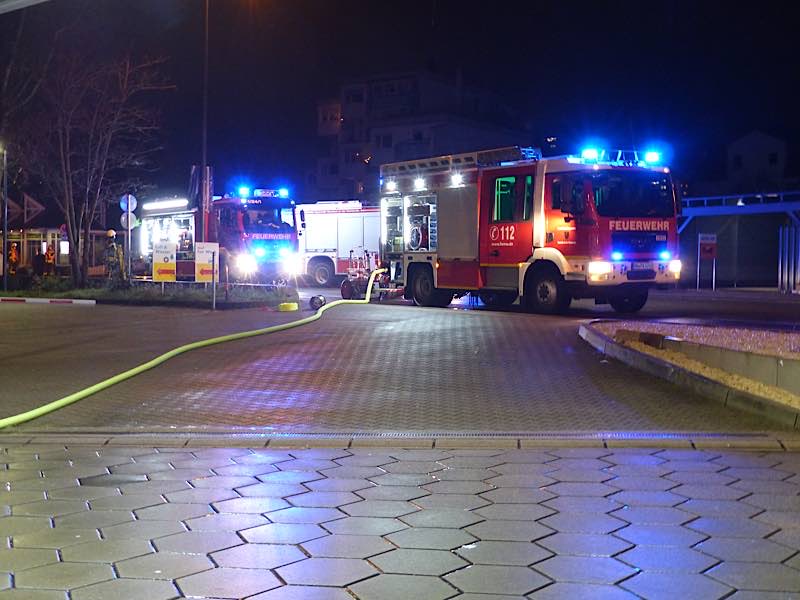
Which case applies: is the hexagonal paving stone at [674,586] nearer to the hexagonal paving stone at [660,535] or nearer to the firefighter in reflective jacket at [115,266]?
the hexagonal paving stone at [660,535]

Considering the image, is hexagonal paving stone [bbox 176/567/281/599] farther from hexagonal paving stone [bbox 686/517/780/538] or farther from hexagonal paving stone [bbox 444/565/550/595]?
hexagonal paving stone [bbox 686/517/780/538]

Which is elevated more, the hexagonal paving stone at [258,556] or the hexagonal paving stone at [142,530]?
the hexagonal paving stone at [258,556]

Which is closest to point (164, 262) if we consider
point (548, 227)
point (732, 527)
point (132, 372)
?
point (548, 227)

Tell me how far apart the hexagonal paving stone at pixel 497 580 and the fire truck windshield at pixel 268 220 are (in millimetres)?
26860

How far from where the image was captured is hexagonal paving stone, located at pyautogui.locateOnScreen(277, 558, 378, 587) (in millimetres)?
4242

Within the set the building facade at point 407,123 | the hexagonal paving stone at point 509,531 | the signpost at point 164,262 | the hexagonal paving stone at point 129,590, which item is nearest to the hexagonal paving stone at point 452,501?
the hexagonal paving stone at point 509,531

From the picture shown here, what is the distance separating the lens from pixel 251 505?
5543 mm

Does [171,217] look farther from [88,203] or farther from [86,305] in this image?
[86,305]

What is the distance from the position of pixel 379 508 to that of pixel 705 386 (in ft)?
14.9

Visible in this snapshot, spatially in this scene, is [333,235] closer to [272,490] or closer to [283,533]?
[272,490]

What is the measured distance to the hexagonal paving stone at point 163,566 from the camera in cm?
433

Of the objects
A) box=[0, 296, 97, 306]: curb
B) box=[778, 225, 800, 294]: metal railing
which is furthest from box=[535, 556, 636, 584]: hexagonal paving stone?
box=[778, 225, 800, 294]: metal railing

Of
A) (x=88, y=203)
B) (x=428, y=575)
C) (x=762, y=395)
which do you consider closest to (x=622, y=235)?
(x=762, y=395)

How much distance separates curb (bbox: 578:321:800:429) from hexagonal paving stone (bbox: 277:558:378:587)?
4513mm
